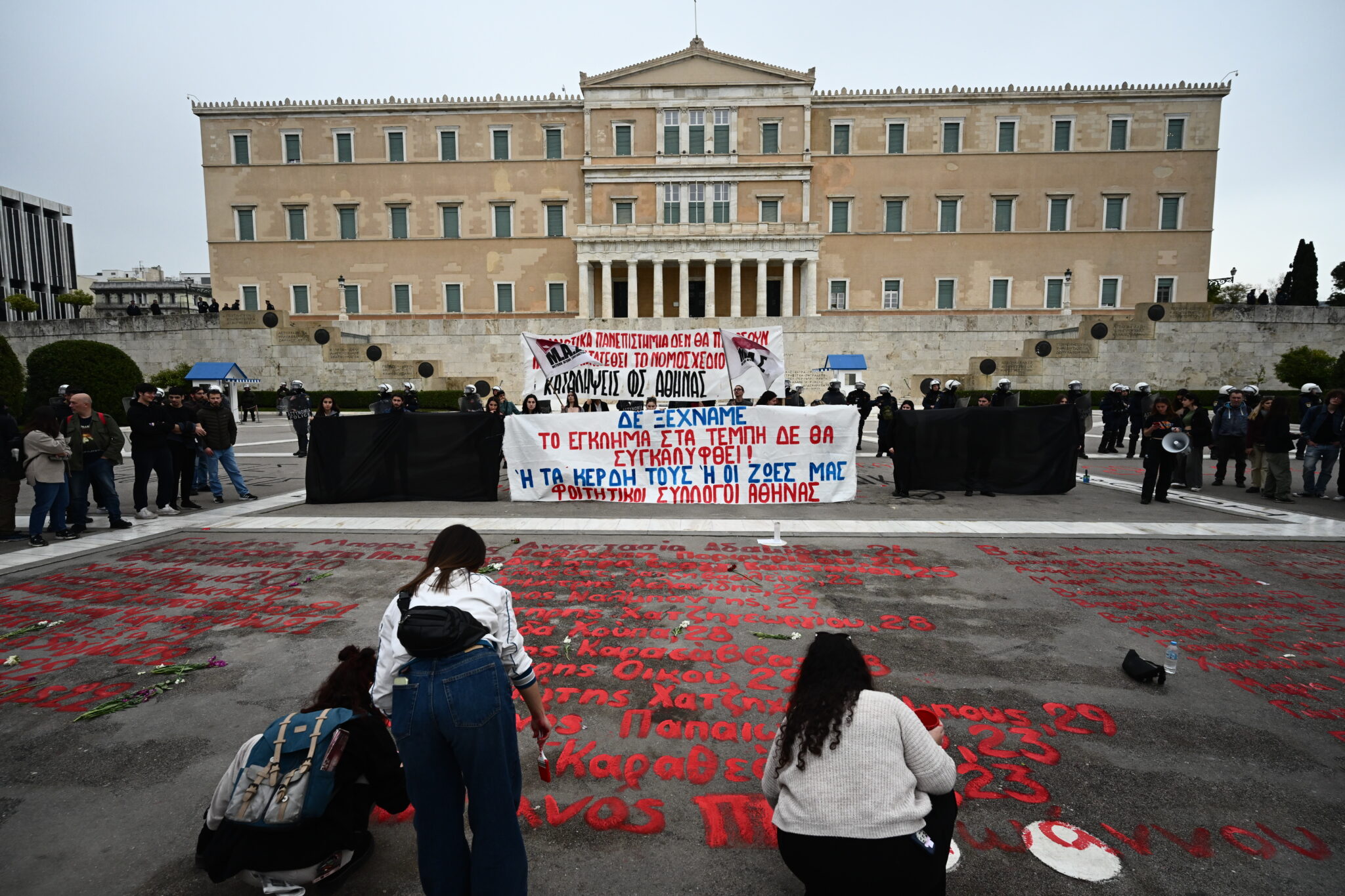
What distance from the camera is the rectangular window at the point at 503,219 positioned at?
4719cm

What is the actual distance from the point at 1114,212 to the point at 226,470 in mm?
52122

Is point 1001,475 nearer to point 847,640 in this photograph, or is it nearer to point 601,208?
point 847,640

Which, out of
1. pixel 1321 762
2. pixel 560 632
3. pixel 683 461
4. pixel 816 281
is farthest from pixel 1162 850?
pixel 816 281

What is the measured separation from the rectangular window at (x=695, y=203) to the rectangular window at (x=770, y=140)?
4728 mm

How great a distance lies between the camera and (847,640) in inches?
105

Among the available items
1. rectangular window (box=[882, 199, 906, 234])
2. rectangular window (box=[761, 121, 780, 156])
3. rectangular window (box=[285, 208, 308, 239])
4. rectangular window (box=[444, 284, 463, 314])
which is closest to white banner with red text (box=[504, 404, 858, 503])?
rectangular window (box=[444, 284, 463, 314])

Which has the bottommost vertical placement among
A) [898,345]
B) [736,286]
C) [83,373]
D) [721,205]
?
[83,373]

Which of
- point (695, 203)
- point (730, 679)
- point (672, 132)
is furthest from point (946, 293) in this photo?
point (730, 679)

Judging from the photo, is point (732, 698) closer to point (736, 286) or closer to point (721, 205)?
point (736, 286)

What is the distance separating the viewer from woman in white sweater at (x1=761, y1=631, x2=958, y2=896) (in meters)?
2.31

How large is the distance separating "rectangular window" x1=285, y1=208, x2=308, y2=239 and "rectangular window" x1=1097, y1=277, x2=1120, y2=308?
53.4 m

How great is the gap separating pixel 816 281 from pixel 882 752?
4603cm

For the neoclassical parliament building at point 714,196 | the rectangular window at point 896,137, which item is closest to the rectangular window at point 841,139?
the neoclassical parliament building at point 714,196

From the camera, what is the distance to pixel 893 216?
152ft
